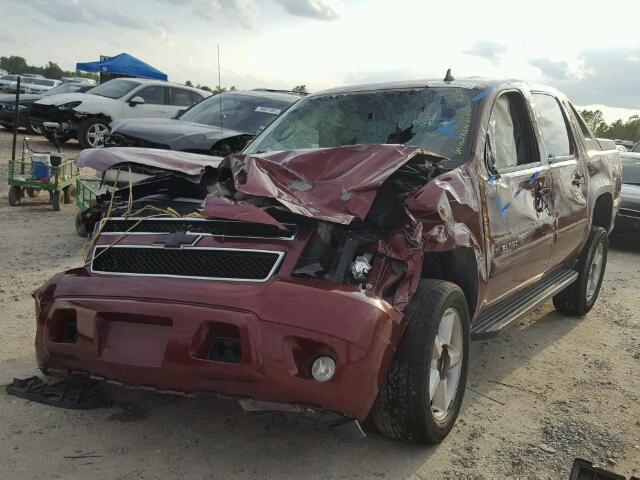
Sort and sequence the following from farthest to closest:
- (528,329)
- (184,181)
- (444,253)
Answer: (528,329) < (184,181) < (444,253)

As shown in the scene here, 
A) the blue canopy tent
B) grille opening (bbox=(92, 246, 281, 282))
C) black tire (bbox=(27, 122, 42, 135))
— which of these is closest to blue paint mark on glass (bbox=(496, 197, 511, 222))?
grille opening (bbox=(92, 246, 281, 282))

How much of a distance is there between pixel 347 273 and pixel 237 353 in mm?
588

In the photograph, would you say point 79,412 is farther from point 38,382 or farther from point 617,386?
point 617,386

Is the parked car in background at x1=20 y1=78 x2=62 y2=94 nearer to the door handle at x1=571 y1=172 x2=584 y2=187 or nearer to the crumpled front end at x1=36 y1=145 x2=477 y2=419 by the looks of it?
the door handle at x1=571 y1=172 x2=584 y2=187

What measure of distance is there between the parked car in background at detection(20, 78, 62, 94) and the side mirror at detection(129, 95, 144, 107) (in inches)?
517

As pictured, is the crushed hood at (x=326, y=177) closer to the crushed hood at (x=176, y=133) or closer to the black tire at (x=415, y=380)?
the black tire at (x=415, y=380)

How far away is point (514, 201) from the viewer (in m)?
3.87

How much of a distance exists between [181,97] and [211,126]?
747 cm

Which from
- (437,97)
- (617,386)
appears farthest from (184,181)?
(617,386)

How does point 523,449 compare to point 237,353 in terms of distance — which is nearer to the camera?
point 237,353

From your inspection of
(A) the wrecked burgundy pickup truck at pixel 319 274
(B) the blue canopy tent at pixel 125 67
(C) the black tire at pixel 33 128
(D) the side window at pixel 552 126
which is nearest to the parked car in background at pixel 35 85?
(B) the blue canopy tent at pixel 125 67

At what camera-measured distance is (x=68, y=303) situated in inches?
114

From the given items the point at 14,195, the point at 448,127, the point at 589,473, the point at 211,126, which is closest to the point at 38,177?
the point at 14,195

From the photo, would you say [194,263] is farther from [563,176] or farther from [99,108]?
[99,108]
